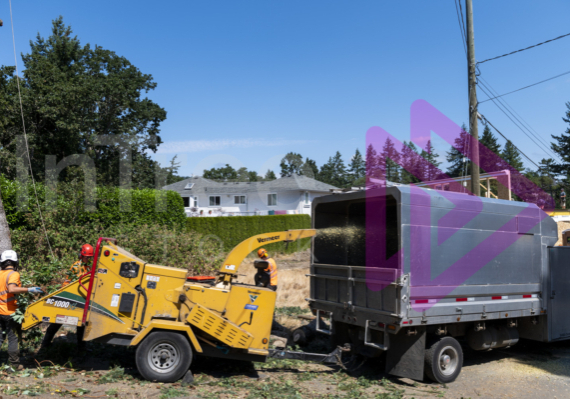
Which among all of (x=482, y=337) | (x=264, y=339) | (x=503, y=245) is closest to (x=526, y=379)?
(x=482, y=337)

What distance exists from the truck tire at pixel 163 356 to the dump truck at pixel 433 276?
2.54 meters

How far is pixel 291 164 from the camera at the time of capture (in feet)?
271

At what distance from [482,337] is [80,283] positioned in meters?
6.30

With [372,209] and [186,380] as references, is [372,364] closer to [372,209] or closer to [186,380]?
[372,209]

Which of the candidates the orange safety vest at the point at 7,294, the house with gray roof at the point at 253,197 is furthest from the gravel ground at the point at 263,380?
the house with gray roof at the point at 253,197

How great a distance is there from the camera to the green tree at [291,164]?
264 feet

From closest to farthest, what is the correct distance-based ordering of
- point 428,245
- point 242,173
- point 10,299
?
1. point 10,299
2. point 428,245
3. point 242,173

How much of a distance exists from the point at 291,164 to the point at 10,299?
77.0 metres

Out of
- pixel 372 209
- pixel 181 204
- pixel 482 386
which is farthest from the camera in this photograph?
pixel 181 204

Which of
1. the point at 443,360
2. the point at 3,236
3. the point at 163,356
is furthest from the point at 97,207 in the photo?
the point at 443,360

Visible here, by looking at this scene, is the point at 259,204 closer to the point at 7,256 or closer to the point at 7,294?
the point at 7,256

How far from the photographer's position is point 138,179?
110 feet

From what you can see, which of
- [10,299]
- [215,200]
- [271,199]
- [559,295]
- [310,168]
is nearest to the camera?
[10,299]

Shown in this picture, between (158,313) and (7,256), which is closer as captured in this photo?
(158,313)
